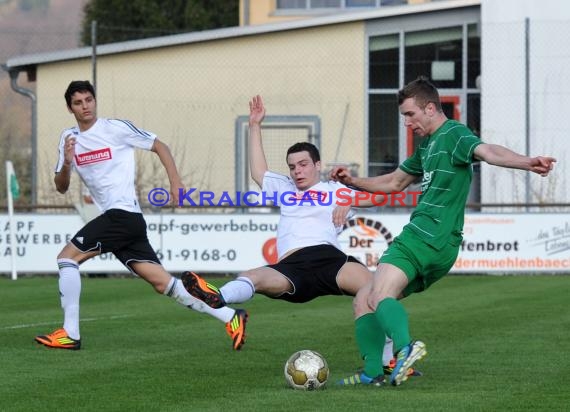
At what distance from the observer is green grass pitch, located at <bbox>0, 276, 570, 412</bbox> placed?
7523mm

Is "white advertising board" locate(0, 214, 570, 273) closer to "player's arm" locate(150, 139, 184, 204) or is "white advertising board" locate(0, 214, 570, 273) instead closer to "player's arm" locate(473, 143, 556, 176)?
"player's arm" locate(150, 139, 184, 204)

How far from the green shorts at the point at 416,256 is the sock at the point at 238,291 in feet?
4.90

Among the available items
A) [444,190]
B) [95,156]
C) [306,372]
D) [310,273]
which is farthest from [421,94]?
[95,156]

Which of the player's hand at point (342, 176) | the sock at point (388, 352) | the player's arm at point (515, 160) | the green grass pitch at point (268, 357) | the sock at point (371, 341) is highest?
the player's arm at point (515, 160)

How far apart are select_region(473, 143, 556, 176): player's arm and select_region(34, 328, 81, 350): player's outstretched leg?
13.3ft

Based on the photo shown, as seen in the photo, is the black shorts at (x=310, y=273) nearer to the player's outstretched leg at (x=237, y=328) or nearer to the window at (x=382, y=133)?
the player's outstretched leg at (x=237, y=328)

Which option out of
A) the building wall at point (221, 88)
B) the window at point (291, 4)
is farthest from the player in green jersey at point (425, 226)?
the window at point (291, 4)

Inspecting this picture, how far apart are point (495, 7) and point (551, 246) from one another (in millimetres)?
6106

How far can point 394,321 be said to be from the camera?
7750 millimetres

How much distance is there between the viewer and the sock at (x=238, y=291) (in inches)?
362

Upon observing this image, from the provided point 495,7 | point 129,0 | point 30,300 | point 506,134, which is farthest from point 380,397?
point 129,0

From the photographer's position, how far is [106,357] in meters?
9.88

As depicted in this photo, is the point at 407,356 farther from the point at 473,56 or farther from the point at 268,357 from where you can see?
the point at 473,56

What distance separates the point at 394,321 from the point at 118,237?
11.3 ft
